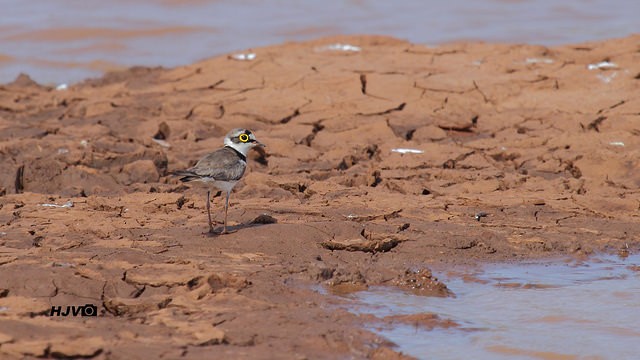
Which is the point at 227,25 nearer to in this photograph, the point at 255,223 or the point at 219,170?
the point at 255,223

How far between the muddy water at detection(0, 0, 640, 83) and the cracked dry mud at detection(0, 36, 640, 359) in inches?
105

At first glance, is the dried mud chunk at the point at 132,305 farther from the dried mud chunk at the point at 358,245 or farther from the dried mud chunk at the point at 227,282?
the dried mud chunk at the point at 358,245

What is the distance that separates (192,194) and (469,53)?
5.55 m

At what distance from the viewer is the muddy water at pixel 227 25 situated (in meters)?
16.4

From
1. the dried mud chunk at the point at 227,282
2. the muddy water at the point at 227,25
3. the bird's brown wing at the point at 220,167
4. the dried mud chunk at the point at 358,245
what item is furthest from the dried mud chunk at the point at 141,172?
the muddy water at the point at 227,25

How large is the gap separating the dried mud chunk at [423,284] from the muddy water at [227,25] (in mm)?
9426

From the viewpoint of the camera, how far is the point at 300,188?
9.38 metres

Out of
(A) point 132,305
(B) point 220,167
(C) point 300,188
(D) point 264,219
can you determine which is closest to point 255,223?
(D) point 264,219

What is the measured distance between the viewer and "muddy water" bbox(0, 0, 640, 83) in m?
16.4

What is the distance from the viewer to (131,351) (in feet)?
17.5

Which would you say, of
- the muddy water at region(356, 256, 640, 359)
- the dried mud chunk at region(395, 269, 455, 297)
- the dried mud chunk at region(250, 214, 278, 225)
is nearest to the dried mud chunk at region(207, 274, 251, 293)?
the muddy water at region(356, 256, 640, 359)

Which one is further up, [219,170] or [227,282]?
[219,170]

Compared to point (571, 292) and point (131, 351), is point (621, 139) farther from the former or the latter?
point (131, 351)

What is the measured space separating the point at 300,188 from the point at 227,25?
947 cm
